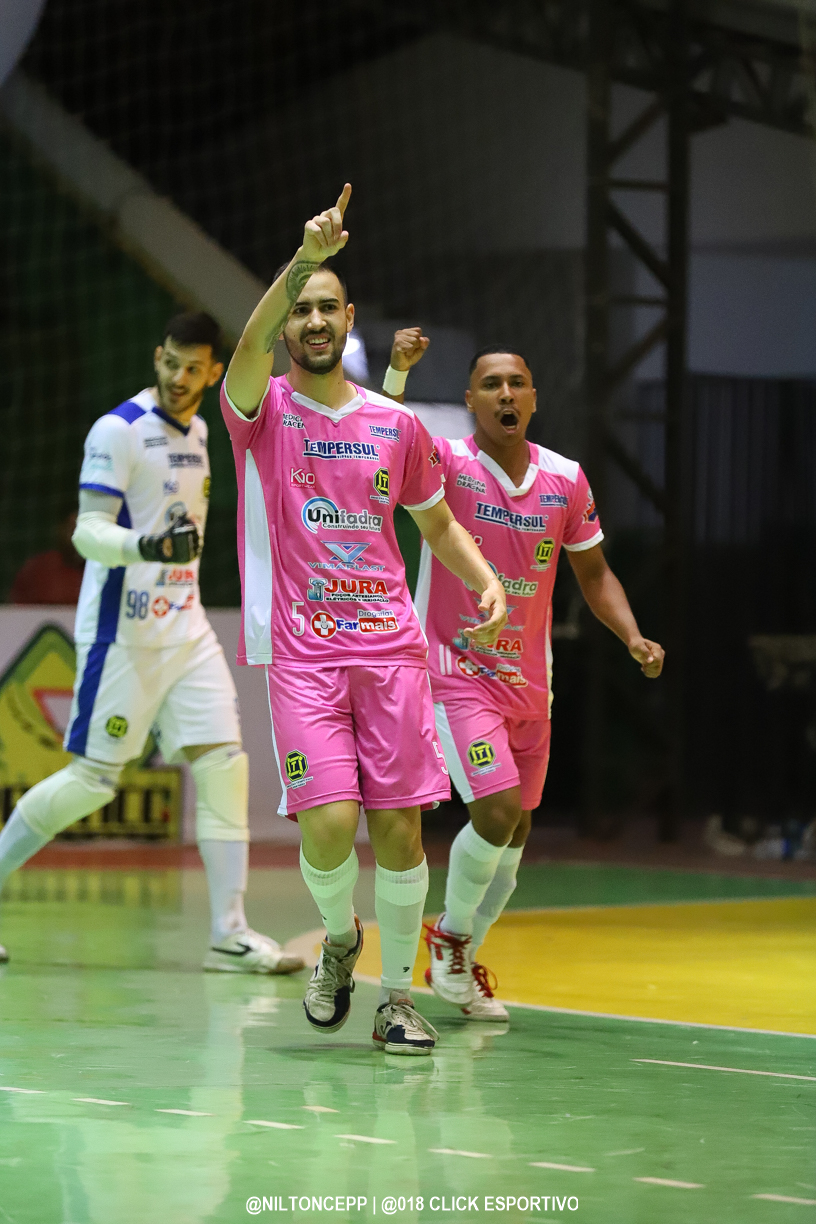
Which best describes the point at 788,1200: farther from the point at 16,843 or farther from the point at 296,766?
the point at 16,843

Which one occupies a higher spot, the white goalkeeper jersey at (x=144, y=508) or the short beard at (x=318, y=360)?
the short beard at (x=318, y=360)

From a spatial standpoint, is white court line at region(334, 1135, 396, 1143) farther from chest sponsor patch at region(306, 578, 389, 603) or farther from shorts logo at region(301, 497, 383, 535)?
shorts logo at region(301, 497, 383, 535)

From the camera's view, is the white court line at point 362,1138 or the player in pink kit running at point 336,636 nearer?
the white court line at point 362,1138

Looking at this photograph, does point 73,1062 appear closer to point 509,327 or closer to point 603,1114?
point 603,1114

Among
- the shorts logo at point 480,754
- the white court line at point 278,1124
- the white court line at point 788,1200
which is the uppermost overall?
the shorts logo at point 480,754

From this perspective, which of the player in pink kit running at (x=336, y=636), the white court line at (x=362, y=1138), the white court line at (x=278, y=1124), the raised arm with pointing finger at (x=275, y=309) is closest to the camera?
the white court line at (x=362, y=1138)

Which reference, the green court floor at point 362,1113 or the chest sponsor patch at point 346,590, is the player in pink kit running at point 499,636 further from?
the chest sponsor patch at point 346,590

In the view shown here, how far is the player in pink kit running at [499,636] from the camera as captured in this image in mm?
5398

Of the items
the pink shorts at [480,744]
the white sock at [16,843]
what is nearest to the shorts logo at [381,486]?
the pink shorts at [480,744]

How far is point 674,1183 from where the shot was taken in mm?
3344

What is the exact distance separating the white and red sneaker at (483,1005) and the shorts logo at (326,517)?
1.57 meters

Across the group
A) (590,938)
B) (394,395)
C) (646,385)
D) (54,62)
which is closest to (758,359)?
(646,385)

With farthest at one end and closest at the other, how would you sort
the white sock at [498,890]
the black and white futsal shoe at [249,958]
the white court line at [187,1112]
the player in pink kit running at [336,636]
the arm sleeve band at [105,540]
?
1. the black and white futsal shoe at [249,958]
2. the arm sleeve band at [105,540]
3. the white sock at [498,890]
4. the player in pink kit running at [336,636]
5. the white court line at [187,1112]

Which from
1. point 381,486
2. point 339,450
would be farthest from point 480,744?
point 339,450
